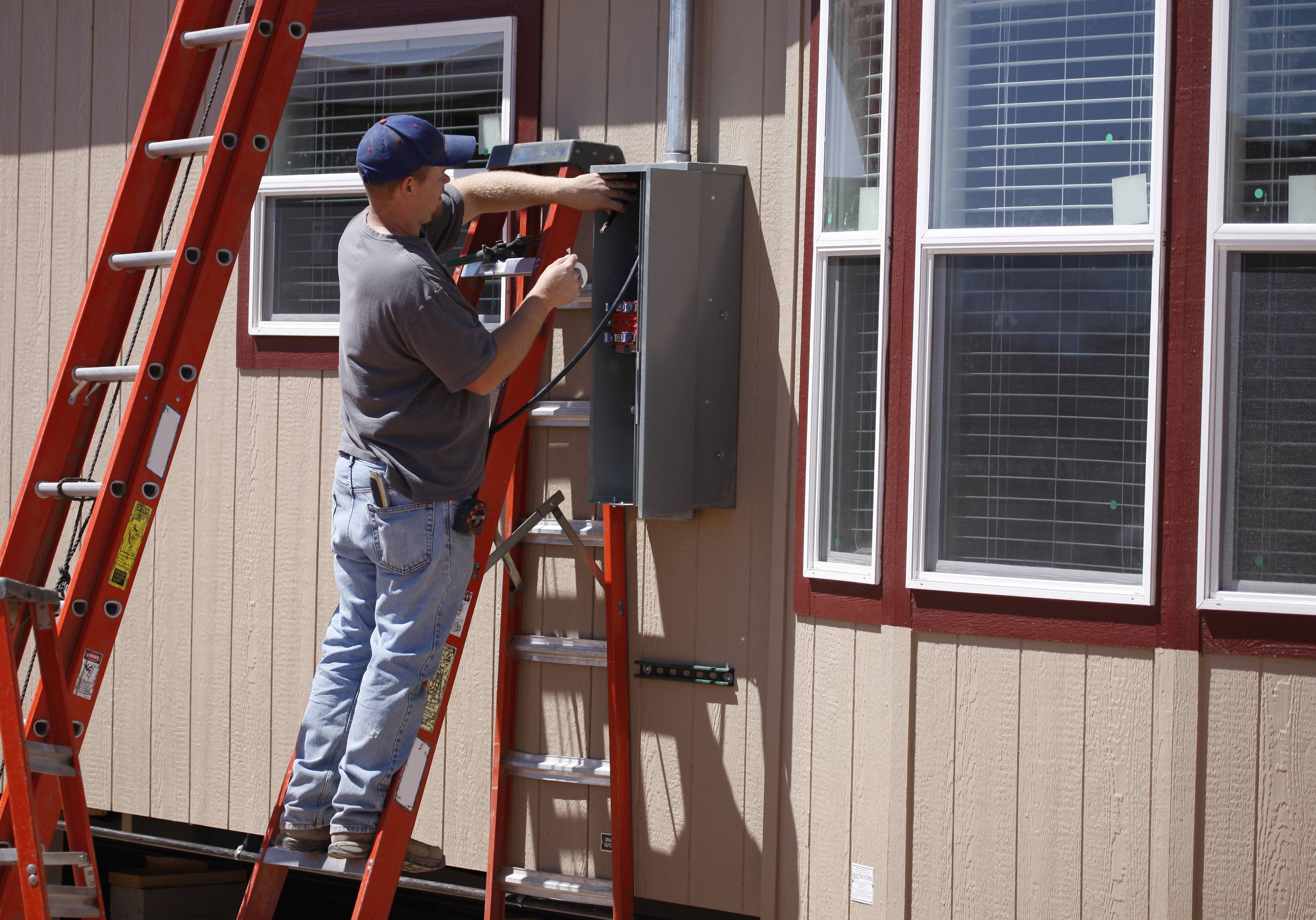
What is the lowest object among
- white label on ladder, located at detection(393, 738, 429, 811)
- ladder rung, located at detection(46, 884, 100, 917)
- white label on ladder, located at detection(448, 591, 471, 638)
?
ladder rung, located at detection(46, 884, 100, 917)

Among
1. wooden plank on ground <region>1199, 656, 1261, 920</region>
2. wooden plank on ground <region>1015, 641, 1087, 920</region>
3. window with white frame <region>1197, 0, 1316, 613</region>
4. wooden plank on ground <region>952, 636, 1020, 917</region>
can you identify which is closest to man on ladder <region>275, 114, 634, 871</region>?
wooden plank on ground <region>952, 636, 1020, 917</region>

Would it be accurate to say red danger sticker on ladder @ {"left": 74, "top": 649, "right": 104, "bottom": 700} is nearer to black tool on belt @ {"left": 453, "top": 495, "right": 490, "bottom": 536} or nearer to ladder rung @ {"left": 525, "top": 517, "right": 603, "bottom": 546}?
black tool on belt @ {"left": 453, "top": 495, "right": 490, "bottom": 536}

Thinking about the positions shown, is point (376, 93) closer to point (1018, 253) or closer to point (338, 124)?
point (338, 124)

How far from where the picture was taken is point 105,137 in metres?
5.31

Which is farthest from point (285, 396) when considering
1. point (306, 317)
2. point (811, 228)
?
point (811, 228)

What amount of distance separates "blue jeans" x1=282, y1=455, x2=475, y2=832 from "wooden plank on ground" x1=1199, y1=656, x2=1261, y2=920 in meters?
2.13

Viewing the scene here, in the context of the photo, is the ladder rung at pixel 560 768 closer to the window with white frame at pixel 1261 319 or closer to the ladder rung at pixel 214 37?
the window with white frame at pixel 1261 319

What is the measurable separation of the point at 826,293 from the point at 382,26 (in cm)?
213

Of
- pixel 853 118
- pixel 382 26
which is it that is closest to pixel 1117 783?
pixel 853 118

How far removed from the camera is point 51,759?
3.00 metres

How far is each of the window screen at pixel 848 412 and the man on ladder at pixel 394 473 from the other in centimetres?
101

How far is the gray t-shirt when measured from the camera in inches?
127

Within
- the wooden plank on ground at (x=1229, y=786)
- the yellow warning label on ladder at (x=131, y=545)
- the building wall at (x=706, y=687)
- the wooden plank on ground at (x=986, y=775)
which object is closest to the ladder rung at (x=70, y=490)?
the yellow warning label on ladder at (x=131, y=545)

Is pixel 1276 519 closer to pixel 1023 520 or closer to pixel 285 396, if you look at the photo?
pixel 1023 520
